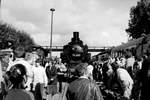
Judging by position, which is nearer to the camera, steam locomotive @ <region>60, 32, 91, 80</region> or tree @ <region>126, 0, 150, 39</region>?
steam locomotive @ <region>60, 32, 91, 80</region>

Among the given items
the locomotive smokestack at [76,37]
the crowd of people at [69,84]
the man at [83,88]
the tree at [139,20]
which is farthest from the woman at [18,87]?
the tree at [139,20]

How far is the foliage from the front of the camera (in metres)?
10.5

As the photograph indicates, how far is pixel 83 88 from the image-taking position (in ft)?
19.9

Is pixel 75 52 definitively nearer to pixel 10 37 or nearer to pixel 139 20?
pixel 10 37

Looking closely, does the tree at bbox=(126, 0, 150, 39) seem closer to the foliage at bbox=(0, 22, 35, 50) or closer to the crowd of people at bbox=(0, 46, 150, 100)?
the foliage at bbox=(0, 22, 35, 50)

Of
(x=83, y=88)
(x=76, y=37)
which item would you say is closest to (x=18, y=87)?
(x=83, y=88)

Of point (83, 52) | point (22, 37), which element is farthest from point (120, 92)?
point (22, 37)

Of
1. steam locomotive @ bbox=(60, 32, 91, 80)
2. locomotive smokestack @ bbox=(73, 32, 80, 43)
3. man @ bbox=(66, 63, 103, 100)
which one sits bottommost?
man @ bbox=(66, 63, 103, 100)

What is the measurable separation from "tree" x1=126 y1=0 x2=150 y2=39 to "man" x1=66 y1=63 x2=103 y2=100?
54.3m

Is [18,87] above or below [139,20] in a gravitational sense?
below

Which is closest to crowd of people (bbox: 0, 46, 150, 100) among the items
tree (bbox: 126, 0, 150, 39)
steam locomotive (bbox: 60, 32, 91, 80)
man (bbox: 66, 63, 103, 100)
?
man (bbox: 66, 63, 103, 100)

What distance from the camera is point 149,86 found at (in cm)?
676

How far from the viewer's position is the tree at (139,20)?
59938 mm

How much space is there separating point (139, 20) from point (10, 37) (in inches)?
1537
